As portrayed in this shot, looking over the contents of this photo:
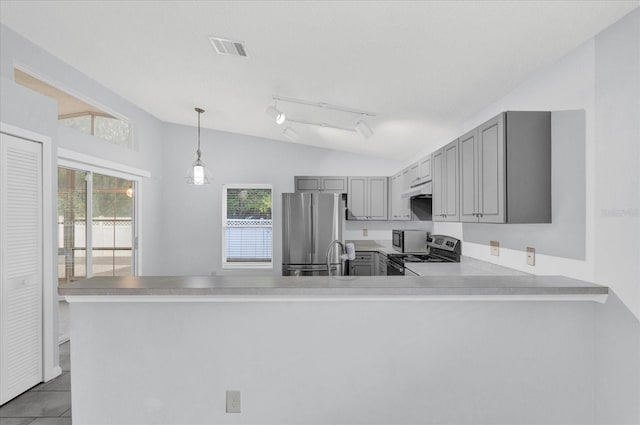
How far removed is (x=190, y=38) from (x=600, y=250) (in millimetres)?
2989

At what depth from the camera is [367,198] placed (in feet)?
17.9

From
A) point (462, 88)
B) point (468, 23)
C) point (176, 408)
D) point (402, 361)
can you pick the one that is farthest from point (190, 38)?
point (402, 361)

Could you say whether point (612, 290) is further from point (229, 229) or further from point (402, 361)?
point (229, 229)

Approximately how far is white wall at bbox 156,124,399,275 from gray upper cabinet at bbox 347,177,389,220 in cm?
32

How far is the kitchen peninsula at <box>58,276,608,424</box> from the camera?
1784 millimetres

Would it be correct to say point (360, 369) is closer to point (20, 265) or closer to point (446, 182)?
point (446, 182)

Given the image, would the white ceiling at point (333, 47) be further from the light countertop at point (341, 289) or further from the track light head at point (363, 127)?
the light countertop at point (341, 289)

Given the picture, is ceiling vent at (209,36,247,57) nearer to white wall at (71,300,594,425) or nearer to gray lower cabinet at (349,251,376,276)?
white wall at (71,300,594,425)

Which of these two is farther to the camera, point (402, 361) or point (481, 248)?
point (481, 248)

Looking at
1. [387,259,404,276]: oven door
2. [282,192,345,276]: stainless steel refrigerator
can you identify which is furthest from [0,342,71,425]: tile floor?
[387,259,404,276]: oven door

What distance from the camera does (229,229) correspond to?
5.66 m

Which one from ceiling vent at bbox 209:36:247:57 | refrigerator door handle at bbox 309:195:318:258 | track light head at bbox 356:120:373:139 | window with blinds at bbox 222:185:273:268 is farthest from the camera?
window with blinds at bbox 222:185:273:268

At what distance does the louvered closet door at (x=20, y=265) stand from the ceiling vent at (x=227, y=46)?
1.69 meters

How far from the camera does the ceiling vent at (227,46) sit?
2.44m
